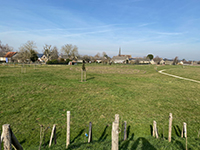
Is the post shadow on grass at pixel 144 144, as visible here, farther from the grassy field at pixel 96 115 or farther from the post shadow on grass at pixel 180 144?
the post shadow on grass at pixel 180 144

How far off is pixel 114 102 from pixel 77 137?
222 inches

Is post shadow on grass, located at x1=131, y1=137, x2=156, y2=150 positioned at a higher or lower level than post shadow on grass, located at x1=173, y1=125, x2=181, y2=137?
higher

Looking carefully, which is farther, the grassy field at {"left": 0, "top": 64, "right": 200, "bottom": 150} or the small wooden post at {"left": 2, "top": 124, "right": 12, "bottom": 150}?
the grassy field at {"left": 0, "top": 64, "right": 200, "bottom": 150}

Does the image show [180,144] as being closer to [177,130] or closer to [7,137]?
[177,130]

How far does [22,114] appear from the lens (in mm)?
9070

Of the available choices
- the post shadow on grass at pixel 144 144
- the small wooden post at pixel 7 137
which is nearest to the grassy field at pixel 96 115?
the post shadow on grass at pixel 144 144

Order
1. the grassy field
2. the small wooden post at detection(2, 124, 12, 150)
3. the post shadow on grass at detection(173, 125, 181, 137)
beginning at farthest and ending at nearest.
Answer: the post shadow on grass at detection(173, 125, 181, 137) < the grassy field < the small wooden post at detection(2, 124, 12, 150)

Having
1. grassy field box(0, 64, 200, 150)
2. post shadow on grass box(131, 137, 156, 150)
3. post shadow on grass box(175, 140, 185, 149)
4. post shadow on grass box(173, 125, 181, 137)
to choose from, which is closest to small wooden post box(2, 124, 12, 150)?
grassy field box(0, 64, 200, 150)

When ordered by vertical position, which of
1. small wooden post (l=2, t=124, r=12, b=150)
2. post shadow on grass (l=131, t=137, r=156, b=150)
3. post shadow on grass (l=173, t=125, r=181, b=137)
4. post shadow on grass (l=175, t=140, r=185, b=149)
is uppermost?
small wooden post (l=2, t=124, r=12, b=150)

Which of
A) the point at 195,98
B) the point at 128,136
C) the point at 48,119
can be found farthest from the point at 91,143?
the point at 195,98

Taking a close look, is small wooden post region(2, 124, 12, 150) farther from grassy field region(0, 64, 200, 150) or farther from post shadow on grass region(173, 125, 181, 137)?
post shadow on grass region(173, 125, 181, 137)

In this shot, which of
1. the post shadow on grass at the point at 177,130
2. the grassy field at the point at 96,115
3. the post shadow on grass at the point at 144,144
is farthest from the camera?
the post shadow on grass at the point at 177,130

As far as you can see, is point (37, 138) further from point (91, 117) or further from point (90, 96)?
point (90, 96)

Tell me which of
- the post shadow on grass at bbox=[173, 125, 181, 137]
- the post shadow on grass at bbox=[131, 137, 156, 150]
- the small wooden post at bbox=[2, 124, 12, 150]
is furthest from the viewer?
the post shadow on grass at bbox=[173, 125, 181, 137]
